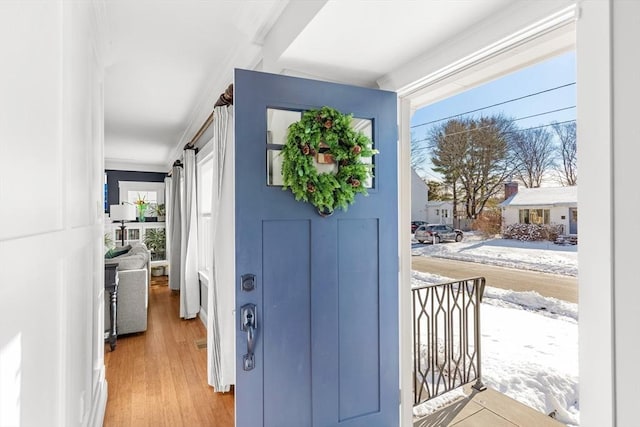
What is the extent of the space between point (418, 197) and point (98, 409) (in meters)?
2.42

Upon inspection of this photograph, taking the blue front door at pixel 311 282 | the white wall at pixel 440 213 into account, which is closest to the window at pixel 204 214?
the blue front door at pixel 311 282

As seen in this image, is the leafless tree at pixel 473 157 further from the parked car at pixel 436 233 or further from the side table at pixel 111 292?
the side table at pixel 111 292

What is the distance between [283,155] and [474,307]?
1845 millimetres

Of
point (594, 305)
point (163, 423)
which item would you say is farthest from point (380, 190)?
point (163, 423)

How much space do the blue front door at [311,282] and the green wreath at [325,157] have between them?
0.09 m

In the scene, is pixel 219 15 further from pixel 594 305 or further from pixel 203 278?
pixel 203 278

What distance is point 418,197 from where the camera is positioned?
2213 mm

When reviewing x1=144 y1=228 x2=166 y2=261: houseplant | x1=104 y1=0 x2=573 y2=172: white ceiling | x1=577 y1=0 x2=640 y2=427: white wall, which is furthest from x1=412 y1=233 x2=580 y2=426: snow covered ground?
x1=144 y1=228 x2=166 y2=261: houseplant

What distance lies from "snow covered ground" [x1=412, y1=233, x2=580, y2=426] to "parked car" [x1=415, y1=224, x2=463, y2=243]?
5cm

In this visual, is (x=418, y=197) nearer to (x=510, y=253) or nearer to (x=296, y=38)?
(x=510, y=253)

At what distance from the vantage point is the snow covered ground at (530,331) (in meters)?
1.58

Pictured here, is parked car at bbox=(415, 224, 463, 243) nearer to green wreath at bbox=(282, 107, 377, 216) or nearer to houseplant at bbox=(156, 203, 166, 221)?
green wreath at bbox=(282, 107, 377, 216)

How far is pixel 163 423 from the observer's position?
7.30ft

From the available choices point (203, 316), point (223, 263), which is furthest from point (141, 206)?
point (223, 263)
